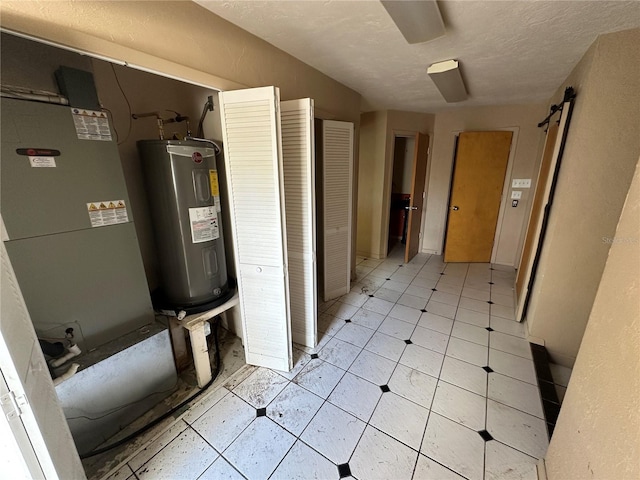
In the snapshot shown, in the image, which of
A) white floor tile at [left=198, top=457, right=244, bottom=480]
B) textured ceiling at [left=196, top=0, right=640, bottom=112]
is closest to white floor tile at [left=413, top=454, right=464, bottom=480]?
white floor tile at [left=198, top=457, right=244, bottom=480]

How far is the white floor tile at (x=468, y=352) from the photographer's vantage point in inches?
83.0

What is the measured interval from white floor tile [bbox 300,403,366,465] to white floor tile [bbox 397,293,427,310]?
1571mm

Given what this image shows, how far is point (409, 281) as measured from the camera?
138 inches

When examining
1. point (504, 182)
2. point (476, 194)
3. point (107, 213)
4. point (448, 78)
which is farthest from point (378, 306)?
point (504, 182)

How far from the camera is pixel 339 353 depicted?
2.20 metres

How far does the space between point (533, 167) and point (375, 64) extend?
299 centimetres

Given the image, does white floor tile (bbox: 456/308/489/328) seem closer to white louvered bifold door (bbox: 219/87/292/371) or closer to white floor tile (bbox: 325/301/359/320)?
white floor tile (bbox: 325/301/359/320)

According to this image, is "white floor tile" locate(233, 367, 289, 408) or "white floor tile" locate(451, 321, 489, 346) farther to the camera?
"white floor tile" locate(451, 321, 489, 346)

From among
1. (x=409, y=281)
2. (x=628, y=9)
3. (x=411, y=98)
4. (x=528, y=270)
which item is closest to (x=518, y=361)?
(x=528, y=270)

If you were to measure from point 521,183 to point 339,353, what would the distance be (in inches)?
142

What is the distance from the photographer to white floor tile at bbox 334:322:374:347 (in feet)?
7.70

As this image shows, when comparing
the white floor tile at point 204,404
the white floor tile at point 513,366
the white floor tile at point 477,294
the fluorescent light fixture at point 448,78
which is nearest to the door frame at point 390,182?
the fluorescent light fixture at point 448,78

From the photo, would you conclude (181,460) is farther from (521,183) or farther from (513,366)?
(521,183)

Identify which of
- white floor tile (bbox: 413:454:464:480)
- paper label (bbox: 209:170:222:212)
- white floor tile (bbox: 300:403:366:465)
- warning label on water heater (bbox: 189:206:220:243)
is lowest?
white floor tile (bbox: 413:454:464:480)
